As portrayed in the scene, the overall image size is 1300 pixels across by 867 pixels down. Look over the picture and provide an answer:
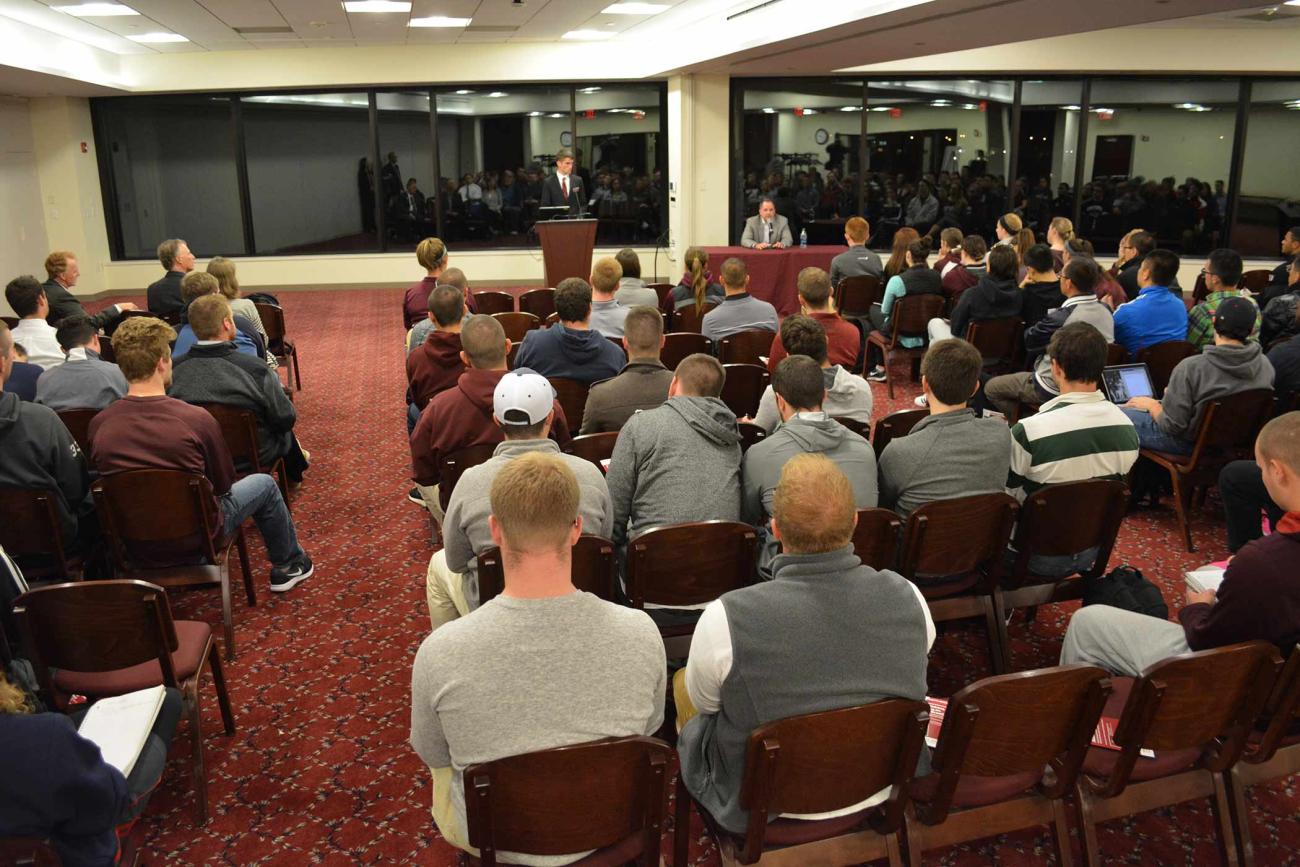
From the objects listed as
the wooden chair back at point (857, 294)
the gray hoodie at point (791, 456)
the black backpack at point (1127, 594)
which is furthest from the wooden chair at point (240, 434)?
the wooden chair back at point (857, 294)

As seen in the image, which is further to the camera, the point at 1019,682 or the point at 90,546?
the point at 90,546

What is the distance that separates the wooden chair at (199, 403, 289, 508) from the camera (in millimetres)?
4680

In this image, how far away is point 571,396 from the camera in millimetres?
5121

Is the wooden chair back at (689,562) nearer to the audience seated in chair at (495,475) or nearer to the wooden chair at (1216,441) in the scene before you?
the audience seated in chair at (495,475)

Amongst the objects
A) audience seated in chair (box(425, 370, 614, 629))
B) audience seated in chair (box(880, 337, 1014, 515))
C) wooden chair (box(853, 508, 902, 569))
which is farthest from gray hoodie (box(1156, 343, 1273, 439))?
audience seated in chair (box(425, 370, 614, 629))

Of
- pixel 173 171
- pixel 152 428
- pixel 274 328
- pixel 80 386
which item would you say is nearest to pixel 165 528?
pixel 152 428

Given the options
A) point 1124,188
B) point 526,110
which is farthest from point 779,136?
point 1124,188

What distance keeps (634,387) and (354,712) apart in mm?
1829

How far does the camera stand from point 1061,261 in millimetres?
8414

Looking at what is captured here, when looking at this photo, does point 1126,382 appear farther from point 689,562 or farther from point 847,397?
point 689,562

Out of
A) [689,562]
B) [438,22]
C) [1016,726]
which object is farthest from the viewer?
[438,22]

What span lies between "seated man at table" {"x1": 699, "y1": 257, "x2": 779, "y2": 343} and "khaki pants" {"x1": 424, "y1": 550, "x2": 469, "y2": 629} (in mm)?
3429

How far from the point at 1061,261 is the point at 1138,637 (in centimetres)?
630

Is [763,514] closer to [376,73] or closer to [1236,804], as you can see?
[1236,804]
